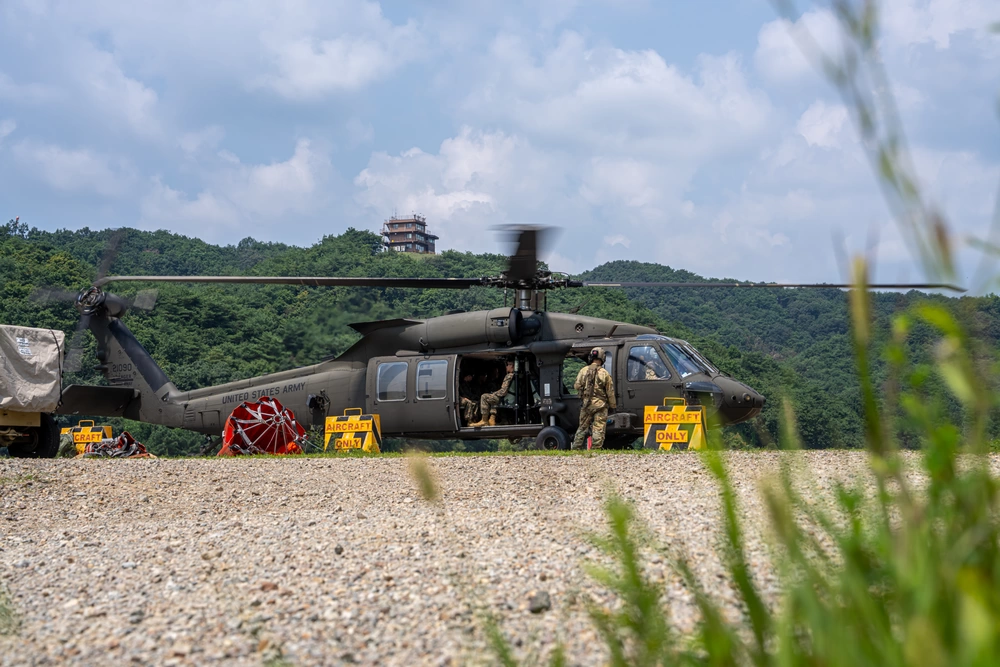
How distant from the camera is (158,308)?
1698cm

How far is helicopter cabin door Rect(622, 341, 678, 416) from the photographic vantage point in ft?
41.5

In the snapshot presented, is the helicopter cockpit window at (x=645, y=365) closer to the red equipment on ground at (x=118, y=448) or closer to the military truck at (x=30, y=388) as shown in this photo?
the red equipment on ground at (x=118, y=448)

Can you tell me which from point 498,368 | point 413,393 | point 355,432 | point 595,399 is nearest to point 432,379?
point 413,393

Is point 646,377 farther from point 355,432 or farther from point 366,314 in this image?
point 366,314

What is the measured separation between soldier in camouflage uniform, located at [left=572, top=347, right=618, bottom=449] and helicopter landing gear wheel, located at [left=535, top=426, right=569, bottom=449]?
13.3 inches

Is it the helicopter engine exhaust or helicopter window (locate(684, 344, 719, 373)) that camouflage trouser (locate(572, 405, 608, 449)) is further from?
the helicopter engine exhaust

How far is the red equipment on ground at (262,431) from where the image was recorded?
46.8ft

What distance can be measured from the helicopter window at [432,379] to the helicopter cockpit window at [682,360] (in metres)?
3.48

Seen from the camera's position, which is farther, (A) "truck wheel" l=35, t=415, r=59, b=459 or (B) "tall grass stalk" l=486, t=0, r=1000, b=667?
(A) "truck wheel" l=35, t=415, r=59, b=459

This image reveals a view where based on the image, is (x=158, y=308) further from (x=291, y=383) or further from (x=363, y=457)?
(x=363, y=457)

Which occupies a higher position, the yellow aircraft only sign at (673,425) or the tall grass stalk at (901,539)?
the tall grass stalk at (901,539)

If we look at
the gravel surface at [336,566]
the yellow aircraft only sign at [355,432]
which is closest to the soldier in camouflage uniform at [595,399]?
the yellow aircraft only sign at [355,432]

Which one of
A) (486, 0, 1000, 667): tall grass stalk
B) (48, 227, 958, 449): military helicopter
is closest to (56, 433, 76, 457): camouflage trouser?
(48, 227, 958, 449): military helicopter

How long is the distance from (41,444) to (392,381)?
5.76 m
